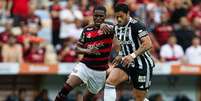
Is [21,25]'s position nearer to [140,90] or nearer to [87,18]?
[87,18]

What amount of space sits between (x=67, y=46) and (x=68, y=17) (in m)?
1.54

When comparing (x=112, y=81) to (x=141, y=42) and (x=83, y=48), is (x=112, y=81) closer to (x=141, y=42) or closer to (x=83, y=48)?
(x=141, y=42)

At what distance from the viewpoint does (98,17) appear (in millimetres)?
14719

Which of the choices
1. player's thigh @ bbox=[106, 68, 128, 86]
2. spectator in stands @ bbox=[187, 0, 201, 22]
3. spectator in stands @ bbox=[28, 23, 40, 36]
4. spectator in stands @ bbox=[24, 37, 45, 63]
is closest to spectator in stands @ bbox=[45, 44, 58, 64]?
spectator in stands @ bbox=[24, 37, 45, 63]

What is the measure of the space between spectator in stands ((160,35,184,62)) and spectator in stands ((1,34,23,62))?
4.42 meters

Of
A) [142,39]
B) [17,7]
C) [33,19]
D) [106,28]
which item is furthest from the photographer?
[17,7]

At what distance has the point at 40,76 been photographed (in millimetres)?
23297

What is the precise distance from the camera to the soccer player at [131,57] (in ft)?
46.0

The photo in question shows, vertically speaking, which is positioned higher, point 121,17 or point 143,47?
point 121,17

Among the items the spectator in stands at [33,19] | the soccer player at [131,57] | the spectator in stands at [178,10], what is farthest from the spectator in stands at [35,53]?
the soccer player at [131,57]

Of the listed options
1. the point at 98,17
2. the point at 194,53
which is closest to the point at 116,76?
the point at 98,17

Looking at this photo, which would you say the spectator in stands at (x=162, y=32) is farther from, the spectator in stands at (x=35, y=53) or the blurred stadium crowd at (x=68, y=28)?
the spectator in stands at (x=35, y=53)

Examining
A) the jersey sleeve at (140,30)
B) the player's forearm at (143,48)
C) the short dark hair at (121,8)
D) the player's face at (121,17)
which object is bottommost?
the player's forearm at (143,48)

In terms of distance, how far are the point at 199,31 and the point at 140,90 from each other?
9.80 metres
